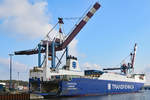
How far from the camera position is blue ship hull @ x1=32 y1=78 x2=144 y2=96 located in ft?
138

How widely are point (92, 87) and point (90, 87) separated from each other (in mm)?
944

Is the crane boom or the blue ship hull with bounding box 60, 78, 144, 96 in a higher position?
the crane boom

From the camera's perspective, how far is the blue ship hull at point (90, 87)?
42.1 m

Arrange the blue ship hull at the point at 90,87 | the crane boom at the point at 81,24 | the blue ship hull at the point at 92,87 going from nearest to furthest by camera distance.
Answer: the blue ship hull at the point at 90,87, the blue ship hull at the point at 92,87, the crane boom at the point at 81,24

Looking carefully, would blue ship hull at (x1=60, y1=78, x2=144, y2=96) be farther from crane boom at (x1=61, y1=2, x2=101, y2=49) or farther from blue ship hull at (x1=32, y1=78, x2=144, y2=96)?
crane boom at (x1=61, y1=2, x2=101, y2=49)

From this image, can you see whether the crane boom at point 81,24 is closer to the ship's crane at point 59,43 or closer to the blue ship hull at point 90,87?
the ship's crane at point 59,43

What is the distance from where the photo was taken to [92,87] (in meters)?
50.6

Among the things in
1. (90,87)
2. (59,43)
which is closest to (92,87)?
(90,87)

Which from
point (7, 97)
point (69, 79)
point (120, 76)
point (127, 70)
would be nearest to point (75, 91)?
point (69, 79)

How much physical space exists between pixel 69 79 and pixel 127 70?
125 ft

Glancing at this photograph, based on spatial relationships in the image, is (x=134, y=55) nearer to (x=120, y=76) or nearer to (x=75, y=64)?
(x=120, y=76)

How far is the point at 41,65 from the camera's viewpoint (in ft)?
161

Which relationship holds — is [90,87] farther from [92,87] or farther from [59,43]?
[59,43]

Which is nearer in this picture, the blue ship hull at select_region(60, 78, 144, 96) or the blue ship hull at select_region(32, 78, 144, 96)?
the blue ship hull at select_region(32, 78, 144, 96)
